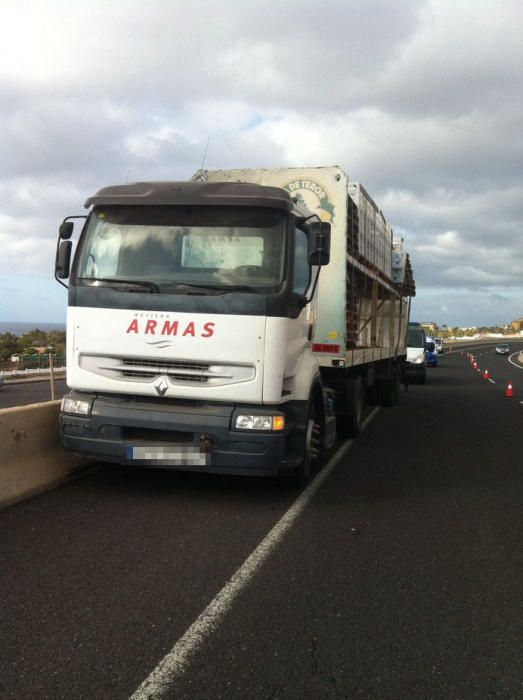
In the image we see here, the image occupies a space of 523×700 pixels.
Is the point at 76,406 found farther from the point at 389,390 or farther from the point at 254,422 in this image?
the point at 389,390

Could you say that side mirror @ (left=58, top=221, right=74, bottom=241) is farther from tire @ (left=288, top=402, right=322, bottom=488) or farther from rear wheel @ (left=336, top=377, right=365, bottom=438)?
rear wheel @ (left=336, top=377, right=365, bottom=438)

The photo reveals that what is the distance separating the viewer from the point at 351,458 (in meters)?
8.57

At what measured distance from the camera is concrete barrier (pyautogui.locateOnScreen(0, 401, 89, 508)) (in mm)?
5777

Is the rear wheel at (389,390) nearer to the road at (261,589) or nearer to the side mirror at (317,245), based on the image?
the road at (261,589)

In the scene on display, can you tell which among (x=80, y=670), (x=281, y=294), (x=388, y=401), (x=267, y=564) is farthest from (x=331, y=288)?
(x=388, y=401)

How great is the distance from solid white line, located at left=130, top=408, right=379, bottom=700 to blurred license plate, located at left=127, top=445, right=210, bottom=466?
876mm

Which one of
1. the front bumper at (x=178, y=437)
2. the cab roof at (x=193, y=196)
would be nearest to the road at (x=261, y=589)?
the front bumper at (x=178, y=437)

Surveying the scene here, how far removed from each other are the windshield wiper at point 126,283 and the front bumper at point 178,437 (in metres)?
0.99

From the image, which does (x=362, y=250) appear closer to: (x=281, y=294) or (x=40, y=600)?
(x=281, y=294)

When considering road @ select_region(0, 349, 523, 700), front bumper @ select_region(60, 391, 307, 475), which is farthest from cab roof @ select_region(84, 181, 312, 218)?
road @ select_region(0, 349, 523, 700)

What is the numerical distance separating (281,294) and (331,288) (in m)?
2.87

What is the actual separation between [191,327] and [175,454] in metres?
1.12

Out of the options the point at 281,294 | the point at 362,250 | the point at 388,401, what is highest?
the point at 362,250

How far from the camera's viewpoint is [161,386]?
566 centimetres
